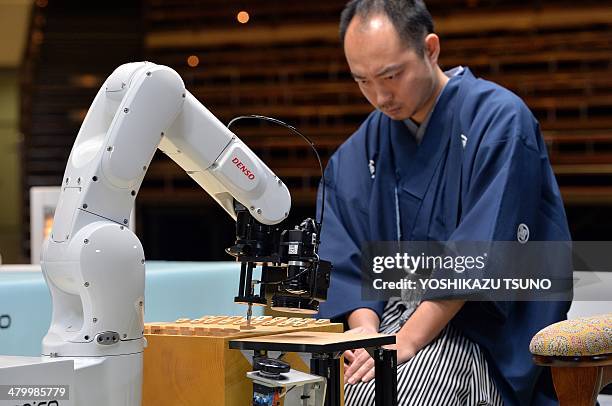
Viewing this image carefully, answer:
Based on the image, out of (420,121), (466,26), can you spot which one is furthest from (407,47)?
(466,26)

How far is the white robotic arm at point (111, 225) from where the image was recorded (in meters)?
1.97

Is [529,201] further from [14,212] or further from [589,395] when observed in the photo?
[14,212]

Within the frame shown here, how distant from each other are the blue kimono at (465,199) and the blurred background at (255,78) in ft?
9.32

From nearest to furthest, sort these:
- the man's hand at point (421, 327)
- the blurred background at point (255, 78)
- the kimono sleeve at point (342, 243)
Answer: the man's hand at point (421, 327) → the kimono sleeve at point (342, 243) → the blurred background at point (255, 78)

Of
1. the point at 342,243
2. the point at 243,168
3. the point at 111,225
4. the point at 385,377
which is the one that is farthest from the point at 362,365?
the point at 111,225

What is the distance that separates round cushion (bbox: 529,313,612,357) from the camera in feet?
7.20

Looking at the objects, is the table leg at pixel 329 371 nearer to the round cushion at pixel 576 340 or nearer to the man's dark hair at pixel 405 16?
the round cushion at pixel 576 340

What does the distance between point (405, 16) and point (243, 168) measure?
3.32 feet

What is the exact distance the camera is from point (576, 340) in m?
2.20

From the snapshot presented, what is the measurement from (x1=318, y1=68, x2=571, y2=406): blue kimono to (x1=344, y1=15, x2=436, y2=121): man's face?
125 millimetres

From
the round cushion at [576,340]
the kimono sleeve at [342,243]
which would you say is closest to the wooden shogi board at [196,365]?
the round cushion at [576,340]

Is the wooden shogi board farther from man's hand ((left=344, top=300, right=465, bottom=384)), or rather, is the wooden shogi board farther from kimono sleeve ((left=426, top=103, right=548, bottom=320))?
kimono sleeve ((left=426, top=103, right=548, bottom=320))

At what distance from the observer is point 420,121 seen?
307 cm

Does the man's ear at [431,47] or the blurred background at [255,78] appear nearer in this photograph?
the man's ear at [431,47]
